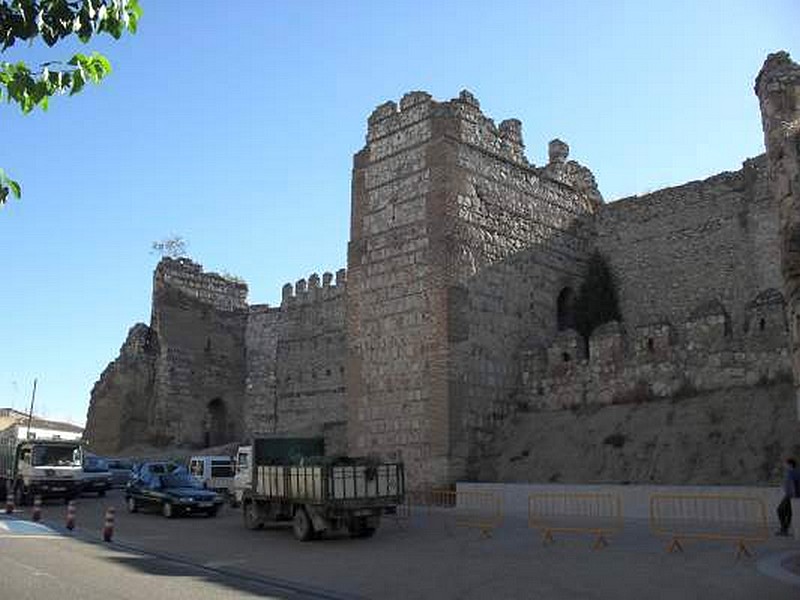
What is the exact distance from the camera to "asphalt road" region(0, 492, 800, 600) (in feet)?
30.1

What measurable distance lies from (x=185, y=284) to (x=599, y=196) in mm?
24879

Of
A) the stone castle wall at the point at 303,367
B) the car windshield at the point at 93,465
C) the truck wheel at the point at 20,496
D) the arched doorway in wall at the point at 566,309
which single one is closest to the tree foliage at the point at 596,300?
the arched doorway in wall at the point at 566,309

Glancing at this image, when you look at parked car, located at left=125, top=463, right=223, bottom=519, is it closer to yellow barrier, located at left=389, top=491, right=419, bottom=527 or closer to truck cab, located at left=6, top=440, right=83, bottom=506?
truck cab, located at left=6, top=440, right=83, bottom=506

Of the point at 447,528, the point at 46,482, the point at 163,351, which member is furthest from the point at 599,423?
the point at 163,351

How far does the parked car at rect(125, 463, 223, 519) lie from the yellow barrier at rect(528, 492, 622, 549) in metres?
8.34

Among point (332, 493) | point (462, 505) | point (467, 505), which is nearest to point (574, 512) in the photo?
point (467, 505)

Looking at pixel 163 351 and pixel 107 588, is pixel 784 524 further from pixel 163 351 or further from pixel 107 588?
pixel 163 351

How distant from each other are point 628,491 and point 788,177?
9026 millimetres

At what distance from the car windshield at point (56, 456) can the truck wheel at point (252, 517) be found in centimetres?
1148

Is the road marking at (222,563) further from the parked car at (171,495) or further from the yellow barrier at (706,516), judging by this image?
the parked car at (171,495)

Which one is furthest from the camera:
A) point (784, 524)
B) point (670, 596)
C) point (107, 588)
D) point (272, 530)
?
point (272, 530)

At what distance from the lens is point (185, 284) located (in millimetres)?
43906

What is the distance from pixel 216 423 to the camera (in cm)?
4478

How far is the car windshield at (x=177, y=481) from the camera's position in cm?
2189
